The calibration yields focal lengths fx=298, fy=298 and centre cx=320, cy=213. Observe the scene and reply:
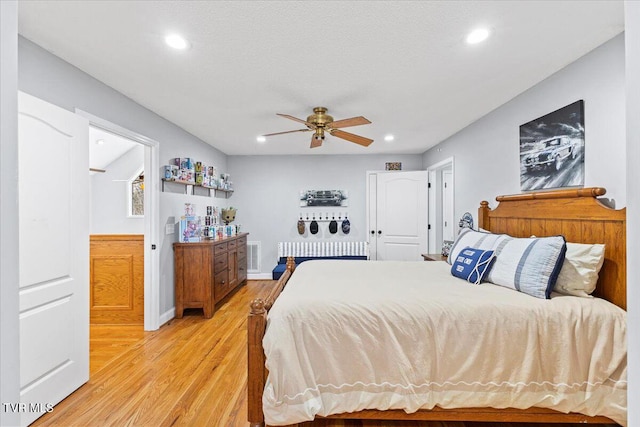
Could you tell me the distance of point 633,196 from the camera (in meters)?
0.50

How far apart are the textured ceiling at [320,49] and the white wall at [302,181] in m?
2.46

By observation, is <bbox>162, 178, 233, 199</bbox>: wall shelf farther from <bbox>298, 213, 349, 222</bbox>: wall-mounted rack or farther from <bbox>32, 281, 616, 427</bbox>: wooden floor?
<bbox>32, 281, 616, 427</bbox>: wooden floor

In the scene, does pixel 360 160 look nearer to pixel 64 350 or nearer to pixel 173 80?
pixel 173 80

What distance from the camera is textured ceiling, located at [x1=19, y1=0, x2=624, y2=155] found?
1.64 metres

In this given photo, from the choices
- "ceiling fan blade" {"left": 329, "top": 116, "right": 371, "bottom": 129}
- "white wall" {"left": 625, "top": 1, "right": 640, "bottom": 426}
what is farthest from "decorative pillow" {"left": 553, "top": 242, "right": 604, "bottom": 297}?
"ceiling fan blade" {"left": 329, "top": 116, "right": 371, "bottom": 129}

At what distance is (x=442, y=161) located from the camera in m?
4.63

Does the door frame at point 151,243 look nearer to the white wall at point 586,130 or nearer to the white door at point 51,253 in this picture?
the white door at point 51,253

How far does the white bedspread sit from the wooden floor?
32 cm

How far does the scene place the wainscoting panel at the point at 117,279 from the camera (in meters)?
3.40

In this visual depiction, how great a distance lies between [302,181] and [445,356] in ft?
14.6

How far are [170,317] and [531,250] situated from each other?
12.2 feet

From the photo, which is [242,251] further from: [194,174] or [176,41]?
[176,41]

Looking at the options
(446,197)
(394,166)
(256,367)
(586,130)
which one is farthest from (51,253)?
(446,197)

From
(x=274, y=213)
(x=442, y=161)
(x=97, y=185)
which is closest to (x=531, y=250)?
(x=442, y=161)
